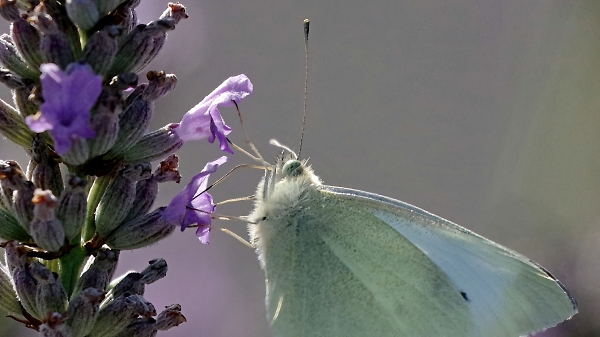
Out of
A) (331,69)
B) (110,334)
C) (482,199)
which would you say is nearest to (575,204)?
(482,199)

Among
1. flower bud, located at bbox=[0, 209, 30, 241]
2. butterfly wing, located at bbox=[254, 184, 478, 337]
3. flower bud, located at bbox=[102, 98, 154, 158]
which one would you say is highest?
flower bud, located at bbox=[102, 98, 154, 158]

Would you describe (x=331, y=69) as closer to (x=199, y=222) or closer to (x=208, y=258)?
(x=208, y=258)

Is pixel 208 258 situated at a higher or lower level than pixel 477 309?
lower

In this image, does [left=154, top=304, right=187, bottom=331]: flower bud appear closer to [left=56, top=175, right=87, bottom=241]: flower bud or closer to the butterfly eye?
[left=56, top=175, right=87, bottom=241]: flower bud

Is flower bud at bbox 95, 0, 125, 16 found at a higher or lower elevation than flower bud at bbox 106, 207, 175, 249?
higher

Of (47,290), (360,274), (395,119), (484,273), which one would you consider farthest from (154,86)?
(395,119)

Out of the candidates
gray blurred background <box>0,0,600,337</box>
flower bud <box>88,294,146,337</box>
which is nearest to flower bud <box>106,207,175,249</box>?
flower bud <box>88,294,146,337</box>

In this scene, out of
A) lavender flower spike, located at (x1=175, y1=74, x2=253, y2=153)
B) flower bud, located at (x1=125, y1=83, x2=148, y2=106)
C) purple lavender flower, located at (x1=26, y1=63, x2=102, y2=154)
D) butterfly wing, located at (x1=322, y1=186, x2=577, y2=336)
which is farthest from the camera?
butterfly wing, located at (x1=322, y1=186, x2=577, y2=336)

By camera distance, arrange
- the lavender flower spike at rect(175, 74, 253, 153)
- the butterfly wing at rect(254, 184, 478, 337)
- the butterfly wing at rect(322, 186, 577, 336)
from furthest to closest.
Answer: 1. the butterfly wing at rect(254, 184, 478, 337)
2. the butterfly wing at rect(322, 186, 577, 336)
3. the lavender flower spike at rect(175, 74, 253, 153)
